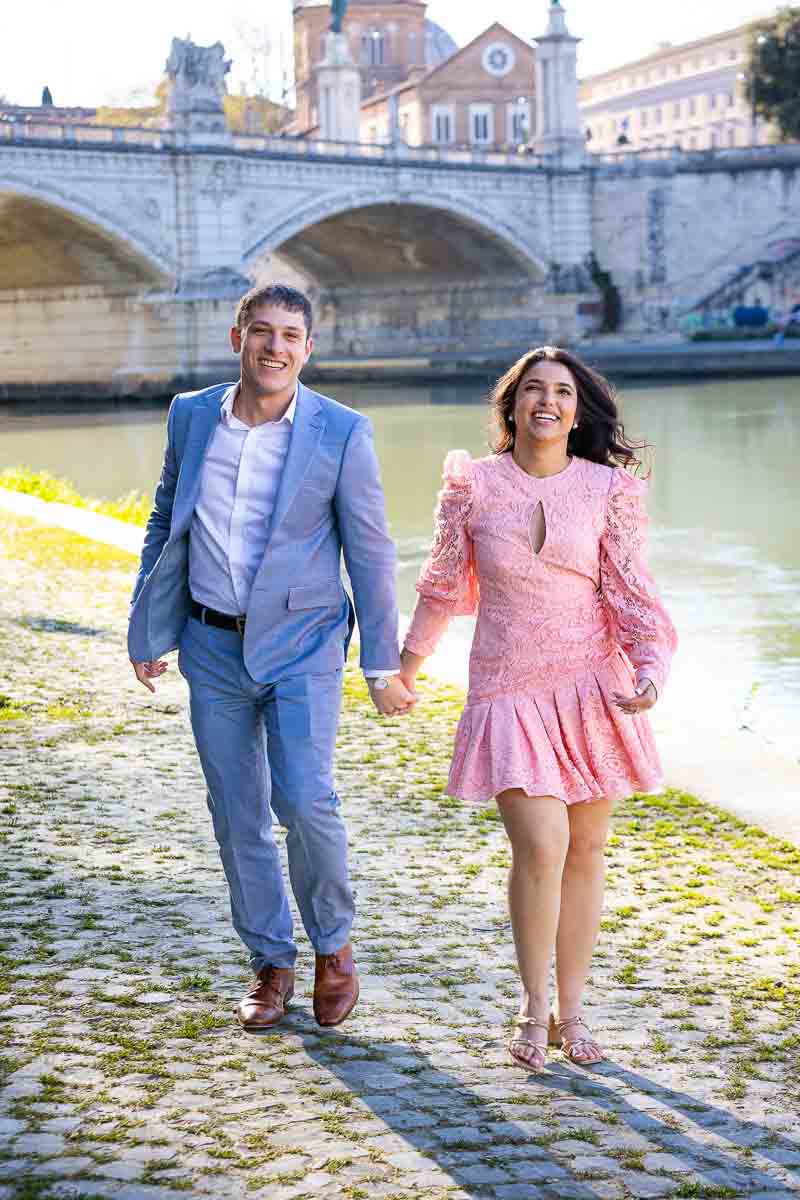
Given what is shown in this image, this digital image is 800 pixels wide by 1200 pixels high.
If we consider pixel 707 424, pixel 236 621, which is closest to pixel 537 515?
pixel 236 621

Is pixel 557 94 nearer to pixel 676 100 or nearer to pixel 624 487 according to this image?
pixel 676 100

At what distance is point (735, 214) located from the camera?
4859 centimetres

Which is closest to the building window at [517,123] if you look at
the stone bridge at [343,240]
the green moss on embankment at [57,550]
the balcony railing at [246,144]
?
the stone bridge at [343,240]

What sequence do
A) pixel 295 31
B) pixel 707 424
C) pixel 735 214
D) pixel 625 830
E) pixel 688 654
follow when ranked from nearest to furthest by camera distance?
pixel 625 830 → pixel 688 654 → pixel 707 424 → pixel 735 214 → pixel 295 31

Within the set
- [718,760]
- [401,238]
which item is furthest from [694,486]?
[401,238]

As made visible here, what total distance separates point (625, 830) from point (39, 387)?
3471 cm

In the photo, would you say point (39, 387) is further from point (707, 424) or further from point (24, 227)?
point (707, 424)

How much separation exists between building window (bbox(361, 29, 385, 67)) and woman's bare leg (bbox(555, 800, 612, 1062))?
248ft

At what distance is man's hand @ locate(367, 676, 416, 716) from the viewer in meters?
3.36

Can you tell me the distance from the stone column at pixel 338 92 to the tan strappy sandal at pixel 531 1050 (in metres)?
44.0

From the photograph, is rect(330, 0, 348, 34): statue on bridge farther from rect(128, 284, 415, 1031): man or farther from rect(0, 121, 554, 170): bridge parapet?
rect(128, 284, 415, 1031): man

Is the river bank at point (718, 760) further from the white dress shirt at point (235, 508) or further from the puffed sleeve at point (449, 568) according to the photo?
the white dress shirt at point (235, 508)

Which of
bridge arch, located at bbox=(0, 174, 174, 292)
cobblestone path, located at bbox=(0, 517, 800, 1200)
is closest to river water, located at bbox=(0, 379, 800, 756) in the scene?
cobblestone path, located at bbox=(0, 517, 800, 1200)

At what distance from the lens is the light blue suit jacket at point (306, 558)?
3.25 m
